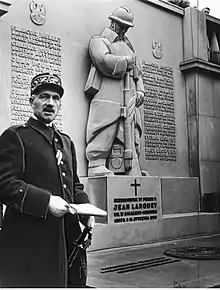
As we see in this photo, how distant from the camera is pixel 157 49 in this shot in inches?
249

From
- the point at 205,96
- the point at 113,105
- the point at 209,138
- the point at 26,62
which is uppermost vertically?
the point at 205,96

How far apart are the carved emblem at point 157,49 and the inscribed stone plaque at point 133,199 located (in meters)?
2.21

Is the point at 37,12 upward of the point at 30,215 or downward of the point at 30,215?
upward

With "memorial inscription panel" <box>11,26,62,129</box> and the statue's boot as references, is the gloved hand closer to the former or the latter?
"memorial inscription panel" <box>11,26,62,129</box>

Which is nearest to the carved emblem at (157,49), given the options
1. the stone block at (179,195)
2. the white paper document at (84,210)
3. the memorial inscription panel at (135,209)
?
the stone block at (179,195)

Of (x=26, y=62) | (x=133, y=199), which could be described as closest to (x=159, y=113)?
(x=133, y=199)

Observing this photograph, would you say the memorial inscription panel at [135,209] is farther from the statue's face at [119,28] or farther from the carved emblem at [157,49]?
the carved emblem at [157,49]

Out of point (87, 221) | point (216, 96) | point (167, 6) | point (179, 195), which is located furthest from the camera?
point (216, 96)

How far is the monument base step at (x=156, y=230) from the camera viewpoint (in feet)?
14.2

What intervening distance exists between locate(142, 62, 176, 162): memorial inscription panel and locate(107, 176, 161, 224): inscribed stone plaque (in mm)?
1128

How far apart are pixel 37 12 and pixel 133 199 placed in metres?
2.47

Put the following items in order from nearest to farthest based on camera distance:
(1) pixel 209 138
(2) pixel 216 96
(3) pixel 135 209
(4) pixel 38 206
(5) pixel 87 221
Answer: (4) pixel 38 206 < (5) pixel 87 221 < (3) pixel 135 209 < (1) pixel 209 138 < (2) pixel 216 96

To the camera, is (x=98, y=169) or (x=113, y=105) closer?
(x=98, y=169)

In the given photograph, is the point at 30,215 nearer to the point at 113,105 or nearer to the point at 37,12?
the point at 113,105
